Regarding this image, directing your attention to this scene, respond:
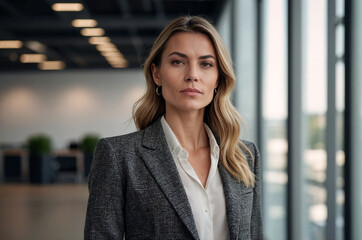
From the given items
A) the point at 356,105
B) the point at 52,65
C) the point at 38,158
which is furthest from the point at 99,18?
the point at 356,105

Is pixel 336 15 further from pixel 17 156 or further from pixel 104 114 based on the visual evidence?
pixel 104 114

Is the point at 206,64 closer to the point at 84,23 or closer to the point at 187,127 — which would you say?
the point at 187,127

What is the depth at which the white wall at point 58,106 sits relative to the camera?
52.9ft

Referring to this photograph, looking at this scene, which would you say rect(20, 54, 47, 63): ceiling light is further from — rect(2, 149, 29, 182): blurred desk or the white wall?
rect(2, 149, 29, 182): blurred desk

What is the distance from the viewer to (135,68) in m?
16.4

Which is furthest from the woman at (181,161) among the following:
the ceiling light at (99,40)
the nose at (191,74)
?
the ceiling light at (99,40)

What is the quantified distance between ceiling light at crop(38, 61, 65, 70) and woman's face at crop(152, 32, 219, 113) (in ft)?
46.5

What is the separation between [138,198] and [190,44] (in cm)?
56

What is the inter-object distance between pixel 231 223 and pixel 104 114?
15.1 meters

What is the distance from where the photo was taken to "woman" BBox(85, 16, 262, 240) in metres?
1.41

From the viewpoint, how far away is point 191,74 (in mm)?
1475

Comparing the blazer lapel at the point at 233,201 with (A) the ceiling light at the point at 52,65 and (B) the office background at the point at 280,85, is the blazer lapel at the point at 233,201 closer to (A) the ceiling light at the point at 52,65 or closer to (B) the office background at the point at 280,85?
(B) the office background at the point at 280,85

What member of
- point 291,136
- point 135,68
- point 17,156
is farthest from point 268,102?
point 135,68

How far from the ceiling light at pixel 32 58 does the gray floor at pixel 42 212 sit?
419cm
